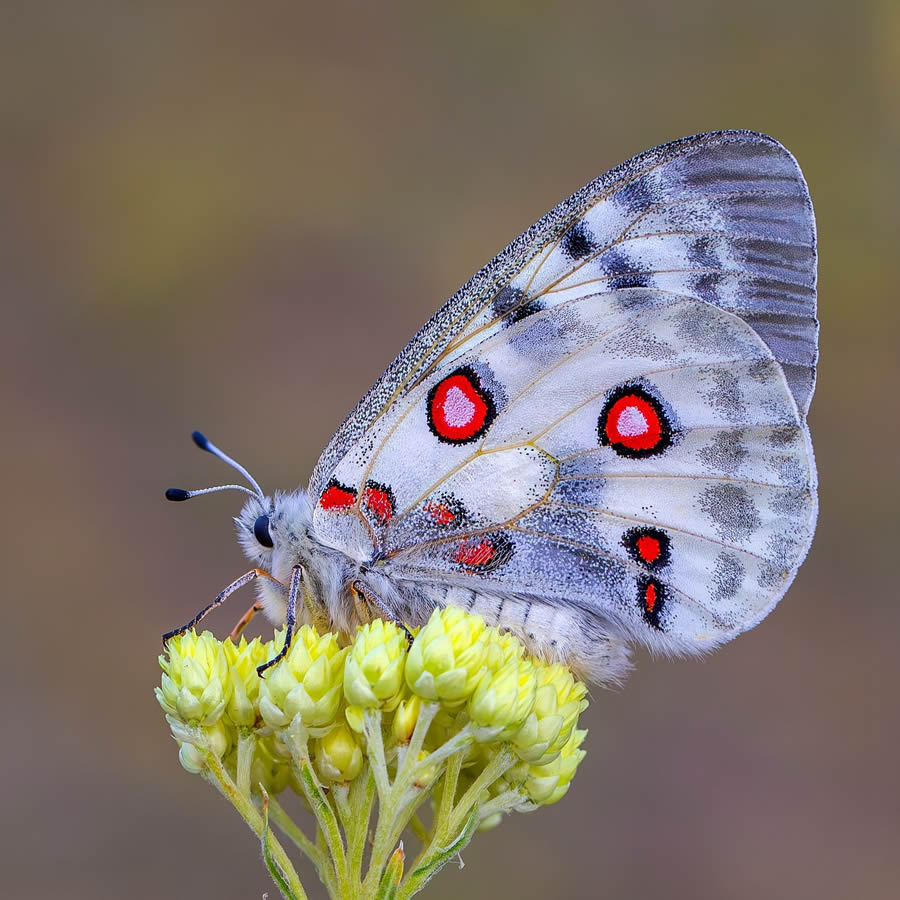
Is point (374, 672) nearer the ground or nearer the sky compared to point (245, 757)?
nearer the sky

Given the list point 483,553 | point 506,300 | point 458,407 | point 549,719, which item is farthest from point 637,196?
point 549,719

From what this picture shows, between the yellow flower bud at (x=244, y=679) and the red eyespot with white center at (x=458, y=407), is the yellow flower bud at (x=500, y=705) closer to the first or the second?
the yellow flower bud at (x=244, y=679)

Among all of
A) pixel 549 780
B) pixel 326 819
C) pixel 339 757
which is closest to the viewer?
pixel 326 819

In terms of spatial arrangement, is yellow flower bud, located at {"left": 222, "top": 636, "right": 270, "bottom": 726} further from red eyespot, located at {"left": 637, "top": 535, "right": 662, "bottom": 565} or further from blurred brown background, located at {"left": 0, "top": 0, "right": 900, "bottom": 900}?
blurred brown background, located at {"left": 0, "top": 0, "right": 900, "bottom": 900}

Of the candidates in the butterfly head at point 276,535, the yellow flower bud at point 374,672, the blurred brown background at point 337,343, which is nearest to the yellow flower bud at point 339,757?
the yellow flower bud at point 374,672

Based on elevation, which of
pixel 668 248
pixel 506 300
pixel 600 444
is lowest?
pixel 600 444

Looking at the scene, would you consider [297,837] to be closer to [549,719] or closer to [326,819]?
[326,819]

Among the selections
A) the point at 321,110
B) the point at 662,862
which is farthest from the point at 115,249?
the point at 662,862
